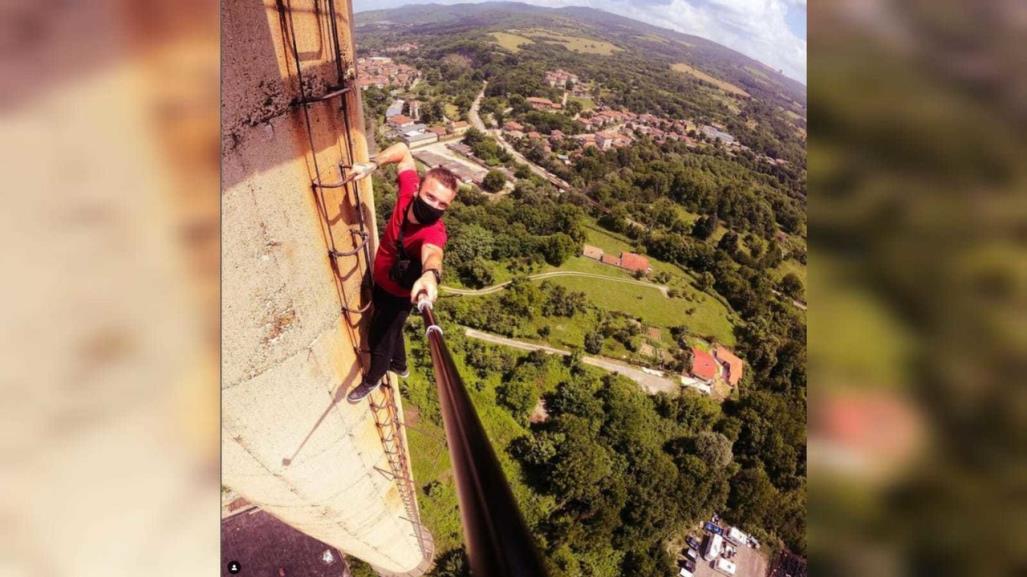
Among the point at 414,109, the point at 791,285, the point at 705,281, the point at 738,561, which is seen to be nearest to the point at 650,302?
the point at 705,281

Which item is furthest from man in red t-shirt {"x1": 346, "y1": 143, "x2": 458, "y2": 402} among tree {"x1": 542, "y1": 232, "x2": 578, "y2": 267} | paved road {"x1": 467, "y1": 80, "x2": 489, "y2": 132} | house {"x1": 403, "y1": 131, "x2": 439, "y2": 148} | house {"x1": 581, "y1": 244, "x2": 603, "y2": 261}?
paved road {"x1": 467, "y1": 80, "x2": 489, "y2": 132}

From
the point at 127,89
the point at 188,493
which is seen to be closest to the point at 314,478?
the point at 188,493

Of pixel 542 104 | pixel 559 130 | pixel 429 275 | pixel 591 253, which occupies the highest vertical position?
pixel 429 275

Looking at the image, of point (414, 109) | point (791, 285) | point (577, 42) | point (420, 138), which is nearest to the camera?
point (791, 285)

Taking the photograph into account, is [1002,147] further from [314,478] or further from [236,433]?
[314,478]

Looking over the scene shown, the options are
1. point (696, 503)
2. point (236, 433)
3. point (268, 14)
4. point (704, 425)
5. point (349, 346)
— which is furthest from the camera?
point (704, 425)

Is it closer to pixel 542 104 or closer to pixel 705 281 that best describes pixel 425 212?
pixel 705 281

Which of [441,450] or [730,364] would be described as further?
[730,364]
